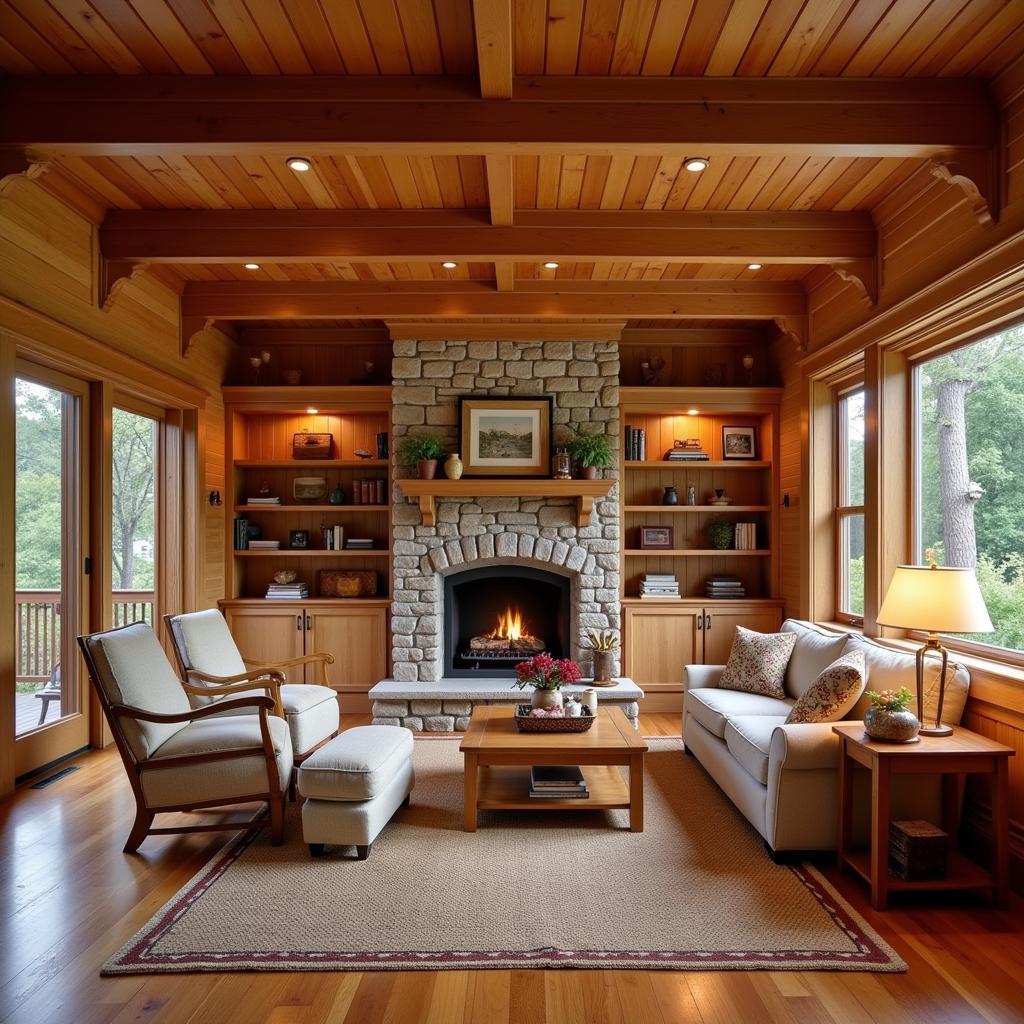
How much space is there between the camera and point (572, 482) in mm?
5367

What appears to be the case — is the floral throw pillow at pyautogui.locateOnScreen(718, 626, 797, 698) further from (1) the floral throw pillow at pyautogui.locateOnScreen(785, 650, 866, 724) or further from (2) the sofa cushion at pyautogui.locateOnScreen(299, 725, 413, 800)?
(2) the sofa cushion at pyautogui.locateOnScreen(299, 725, 413, 800)

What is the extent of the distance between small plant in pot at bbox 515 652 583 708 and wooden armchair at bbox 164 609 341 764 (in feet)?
3.95

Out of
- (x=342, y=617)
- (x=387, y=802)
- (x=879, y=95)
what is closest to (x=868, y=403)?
(x=879, y=95)

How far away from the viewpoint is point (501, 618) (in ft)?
19.5

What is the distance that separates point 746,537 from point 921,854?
3450 mm

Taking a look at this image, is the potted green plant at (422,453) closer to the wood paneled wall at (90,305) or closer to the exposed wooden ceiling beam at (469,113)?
the wood paneled wall at (90,305)

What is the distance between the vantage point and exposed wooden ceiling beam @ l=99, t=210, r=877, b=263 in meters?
4.12

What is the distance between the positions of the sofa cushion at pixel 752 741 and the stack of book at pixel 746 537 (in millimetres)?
2409

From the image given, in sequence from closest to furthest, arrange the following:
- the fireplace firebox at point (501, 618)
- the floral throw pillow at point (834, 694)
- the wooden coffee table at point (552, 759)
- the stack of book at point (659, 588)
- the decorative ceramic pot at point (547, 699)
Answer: the floral throw pillow at point (834, 694) < the wooden coffee table at point (552, 759) < the decorative ceramic pot at point (547, 699) < the fireplace firebox at point (501, 618) < the stack of book at point (659, 588)

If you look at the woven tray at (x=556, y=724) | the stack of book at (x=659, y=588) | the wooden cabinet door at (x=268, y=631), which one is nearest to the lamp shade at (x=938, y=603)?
the woven tray at (x=556, y=724)

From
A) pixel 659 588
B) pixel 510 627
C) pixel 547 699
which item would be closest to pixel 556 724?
pixel 547 699

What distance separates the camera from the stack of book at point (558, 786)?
3.41 meters

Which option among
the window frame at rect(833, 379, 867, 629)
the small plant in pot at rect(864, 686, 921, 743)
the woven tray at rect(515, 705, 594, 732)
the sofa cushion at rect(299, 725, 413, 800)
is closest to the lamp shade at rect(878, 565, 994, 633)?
the small plant in pot at rect(864, 686, 921, 743)

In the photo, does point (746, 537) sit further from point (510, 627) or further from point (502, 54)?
point (502, 54)
